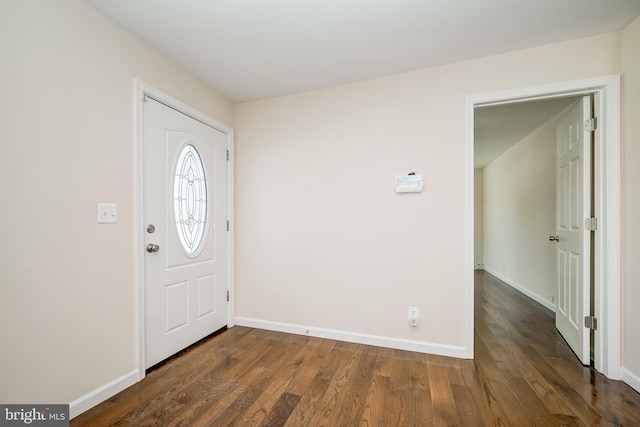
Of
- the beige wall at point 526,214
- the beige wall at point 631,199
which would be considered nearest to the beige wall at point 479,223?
the beige wall at point 526,214

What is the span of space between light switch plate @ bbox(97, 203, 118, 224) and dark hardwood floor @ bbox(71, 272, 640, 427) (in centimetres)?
113

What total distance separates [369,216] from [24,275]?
7.38ft

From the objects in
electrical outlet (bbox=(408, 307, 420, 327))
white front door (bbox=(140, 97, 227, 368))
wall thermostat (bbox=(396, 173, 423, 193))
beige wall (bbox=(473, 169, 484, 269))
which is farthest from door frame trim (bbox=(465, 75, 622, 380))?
beige wall (bbox=(473, 169, 484, 269))

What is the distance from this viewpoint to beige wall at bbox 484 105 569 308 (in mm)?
3430

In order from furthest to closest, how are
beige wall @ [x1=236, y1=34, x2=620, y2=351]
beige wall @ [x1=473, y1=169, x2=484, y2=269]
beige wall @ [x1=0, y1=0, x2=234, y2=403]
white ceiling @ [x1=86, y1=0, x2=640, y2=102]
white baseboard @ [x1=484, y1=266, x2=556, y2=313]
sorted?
beige wall @ [x1=473, y1=169, x2=484, y2=269], white baseboard @ [x1=484, y1=266, x2=556, y2=313], beige wall @ [x1=236, y1=34, x2=620, y2=351], white ceiling @ [x1=86, y1=0, x2=640, y2=102], beige wall @ [x1=0, y1=0, x2=234, y2=403]

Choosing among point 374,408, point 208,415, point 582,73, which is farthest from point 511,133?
point 208,415

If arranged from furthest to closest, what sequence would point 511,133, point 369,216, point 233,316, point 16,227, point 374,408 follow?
1. point 511,133
2. point 233,316
3. point 369,216
4. point 374,408
5. point 16,227

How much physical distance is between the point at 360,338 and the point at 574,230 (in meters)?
2.06

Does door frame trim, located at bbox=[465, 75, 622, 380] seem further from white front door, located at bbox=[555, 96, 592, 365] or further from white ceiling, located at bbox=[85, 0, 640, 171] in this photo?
white ceiling, located at bbox=[85, 0, 640, 171]

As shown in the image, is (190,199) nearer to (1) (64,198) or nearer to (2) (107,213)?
(2) (107,213)

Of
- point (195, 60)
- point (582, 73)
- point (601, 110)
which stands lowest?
point (601, 110)

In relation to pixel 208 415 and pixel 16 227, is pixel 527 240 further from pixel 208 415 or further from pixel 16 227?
pixel 16 227

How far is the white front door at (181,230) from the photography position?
197cm

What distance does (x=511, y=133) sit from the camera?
153 inches
